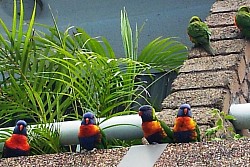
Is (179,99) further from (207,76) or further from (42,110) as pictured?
(42,110)

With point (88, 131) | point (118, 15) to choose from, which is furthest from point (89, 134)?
point (118, 15)

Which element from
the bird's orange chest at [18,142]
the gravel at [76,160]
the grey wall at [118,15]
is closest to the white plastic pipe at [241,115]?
the gravel at [76,160]

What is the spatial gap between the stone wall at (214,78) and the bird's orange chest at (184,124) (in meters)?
0.21

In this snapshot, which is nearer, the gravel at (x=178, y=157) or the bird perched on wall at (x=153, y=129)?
the gravel at (x=178, y=157)

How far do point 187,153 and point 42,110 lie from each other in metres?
0.99

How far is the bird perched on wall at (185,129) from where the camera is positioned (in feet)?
7.81

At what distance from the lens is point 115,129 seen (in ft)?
9.02

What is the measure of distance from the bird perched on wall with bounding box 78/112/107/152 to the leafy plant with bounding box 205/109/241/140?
44 centimetres

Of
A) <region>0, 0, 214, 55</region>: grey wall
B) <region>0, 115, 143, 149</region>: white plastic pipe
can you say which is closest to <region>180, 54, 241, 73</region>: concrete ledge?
<region>0, 115, 143, 149</region>: white plastic pipe

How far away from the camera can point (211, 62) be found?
3.07 metres

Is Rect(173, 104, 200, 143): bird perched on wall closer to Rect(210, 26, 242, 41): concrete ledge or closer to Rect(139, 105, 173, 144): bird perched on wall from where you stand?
Rect(139, 105, 173, 144): bird perched on wall

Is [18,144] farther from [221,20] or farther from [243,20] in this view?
[221,20]

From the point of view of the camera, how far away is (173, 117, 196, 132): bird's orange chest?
7.81ft

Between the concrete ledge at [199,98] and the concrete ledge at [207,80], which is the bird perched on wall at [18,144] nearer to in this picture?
the concrete ledge at [199,98]
